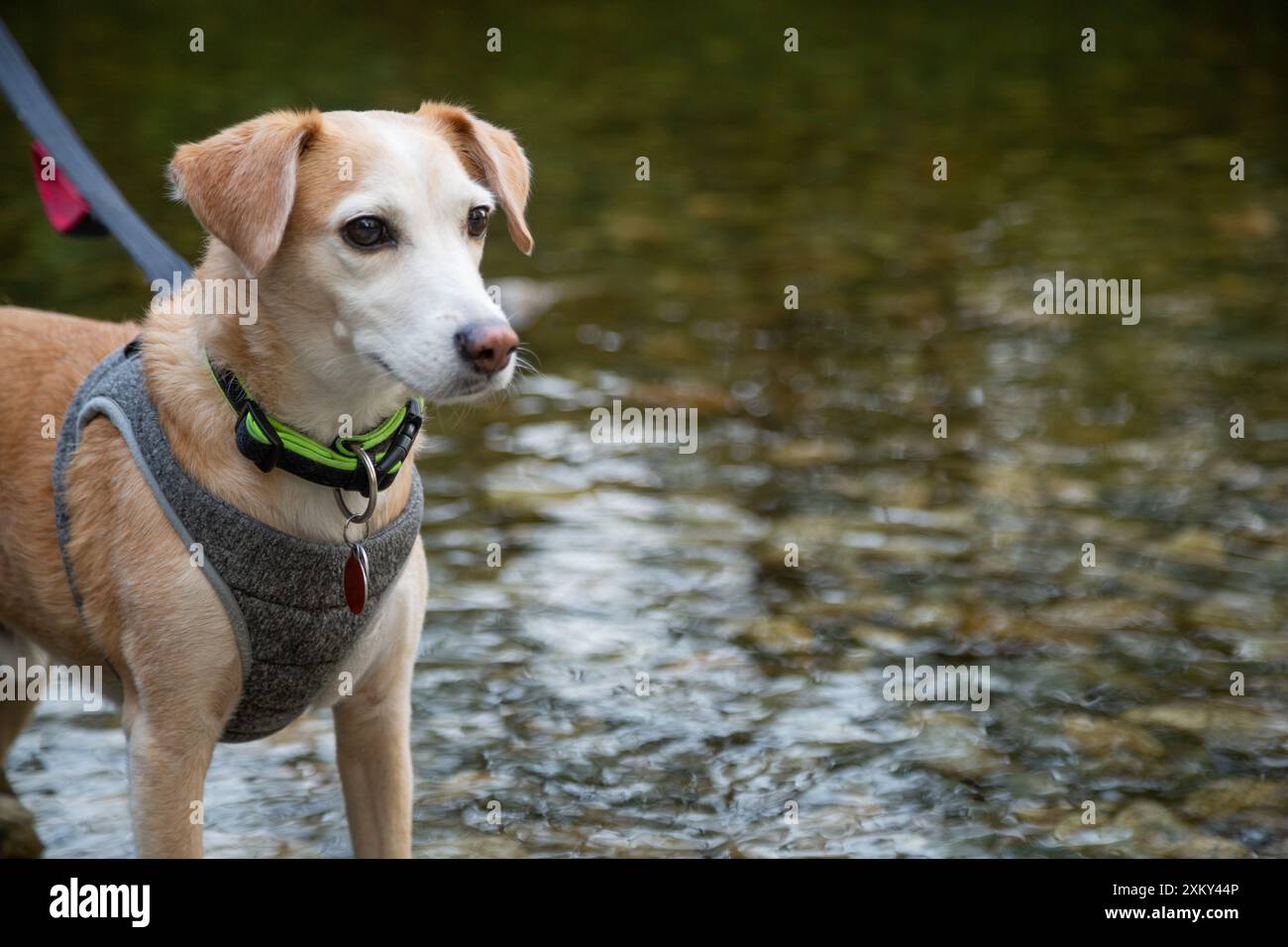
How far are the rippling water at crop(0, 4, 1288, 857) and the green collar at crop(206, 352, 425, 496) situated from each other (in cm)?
149

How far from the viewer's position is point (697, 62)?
55.2 feet

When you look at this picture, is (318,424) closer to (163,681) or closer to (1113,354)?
(163,681)

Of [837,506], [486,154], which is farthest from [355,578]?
[837,506]

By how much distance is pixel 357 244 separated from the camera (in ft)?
11.6

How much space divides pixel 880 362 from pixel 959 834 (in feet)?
13.8

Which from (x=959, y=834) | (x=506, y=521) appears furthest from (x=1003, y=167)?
(x=959, y=834)

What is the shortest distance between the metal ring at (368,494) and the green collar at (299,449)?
12 mm

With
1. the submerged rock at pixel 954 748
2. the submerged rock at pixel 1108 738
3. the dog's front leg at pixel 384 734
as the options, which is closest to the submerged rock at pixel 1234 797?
the submerged rock at pixel 1108 738

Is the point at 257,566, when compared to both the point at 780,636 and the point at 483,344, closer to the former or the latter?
the point at 483,344

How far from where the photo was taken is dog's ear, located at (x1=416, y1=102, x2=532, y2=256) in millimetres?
3914

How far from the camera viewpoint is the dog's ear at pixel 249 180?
Answer: 3439 millimetres

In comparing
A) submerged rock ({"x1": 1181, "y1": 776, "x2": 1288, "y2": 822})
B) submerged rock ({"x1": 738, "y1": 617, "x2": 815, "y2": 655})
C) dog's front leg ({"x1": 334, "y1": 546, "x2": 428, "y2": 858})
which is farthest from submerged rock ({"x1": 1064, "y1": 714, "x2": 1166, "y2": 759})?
dog's front leg ({"x1": 334, "y1": 546, "x2": 428, "y2": 858})

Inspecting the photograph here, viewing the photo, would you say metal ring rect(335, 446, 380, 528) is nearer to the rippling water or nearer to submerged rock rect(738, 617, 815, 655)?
the rippling water

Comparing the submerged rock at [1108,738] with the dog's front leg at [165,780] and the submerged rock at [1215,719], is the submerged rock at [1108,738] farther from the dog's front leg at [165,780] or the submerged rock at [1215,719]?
the dog's front leg at [165,780]
